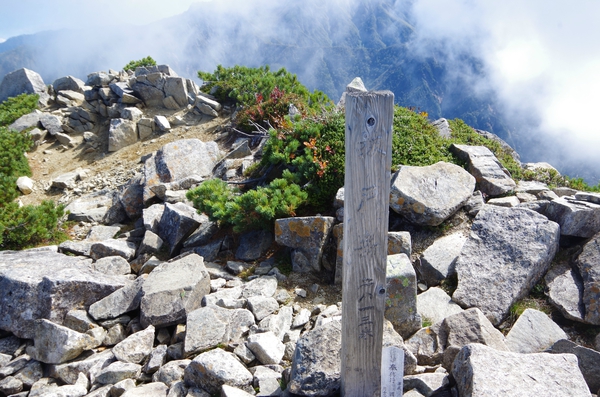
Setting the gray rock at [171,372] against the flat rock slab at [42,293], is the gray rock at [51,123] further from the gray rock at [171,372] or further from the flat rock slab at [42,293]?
the gray rock at [171,372]

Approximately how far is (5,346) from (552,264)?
9015 millimetres

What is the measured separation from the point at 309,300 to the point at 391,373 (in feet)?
9.64

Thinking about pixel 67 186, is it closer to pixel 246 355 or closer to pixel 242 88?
pixel 242 88

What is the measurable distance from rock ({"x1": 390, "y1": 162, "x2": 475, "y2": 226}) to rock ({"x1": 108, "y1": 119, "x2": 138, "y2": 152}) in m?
11.0

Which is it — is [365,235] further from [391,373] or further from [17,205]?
[17,205]

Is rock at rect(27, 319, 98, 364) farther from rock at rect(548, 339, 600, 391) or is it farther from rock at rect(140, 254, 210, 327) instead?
rock at rect(548, 339, 600, 391)

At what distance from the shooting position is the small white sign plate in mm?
3807

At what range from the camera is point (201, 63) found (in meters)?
161

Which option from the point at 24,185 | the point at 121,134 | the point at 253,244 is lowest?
the point at 253,244

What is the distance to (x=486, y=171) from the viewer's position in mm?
8781

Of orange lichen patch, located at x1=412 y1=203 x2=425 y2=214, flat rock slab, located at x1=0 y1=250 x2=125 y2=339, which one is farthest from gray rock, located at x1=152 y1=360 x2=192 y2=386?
orange lichen patch, located at x1=412 y1=203 x2=425 y2=214

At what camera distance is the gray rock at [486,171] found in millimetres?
8422

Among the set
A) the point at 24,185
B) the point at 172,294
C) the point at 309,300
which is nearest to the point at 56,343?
the point at 172,294

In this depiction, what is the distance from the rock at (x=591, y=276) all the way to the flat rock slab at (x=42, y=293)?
7275mm
